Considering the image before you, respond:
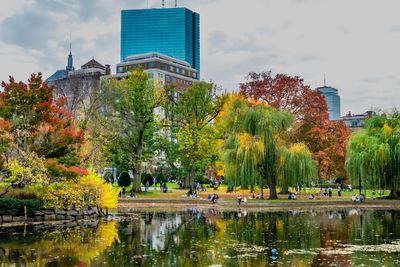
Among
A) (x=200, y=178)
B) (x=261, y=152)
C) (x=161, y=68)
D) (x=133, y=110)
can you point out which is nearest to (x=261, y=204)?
(x=261, y=152)

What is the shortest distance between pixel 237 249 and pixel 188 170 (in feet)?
132

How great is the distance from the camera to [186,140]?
57.4 meters

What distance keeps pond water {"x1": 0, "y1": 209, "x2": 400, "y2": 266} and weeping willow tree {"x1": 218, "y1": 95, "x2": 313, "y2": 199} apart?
14803mm

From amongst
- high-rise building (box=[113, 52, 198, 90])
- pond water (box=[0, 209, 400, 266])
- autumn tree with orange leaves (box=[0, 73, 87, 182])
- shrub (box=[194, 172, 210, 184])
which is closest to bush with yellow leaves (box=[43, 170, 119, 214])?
autumn tree with orange leaves (box=[0, 73, 87, 182])

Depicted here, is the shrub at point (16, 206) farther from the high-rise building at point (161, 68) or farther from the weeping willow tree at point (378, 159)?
the high-rise building at point (161, 68)

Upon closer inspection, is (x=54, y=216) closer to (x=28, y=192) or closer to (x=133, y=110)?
(x=28, y=192)

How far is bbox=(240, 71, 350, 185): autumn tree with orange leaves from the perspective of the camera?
61.3 meters

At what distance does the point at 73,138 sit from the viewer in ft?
104

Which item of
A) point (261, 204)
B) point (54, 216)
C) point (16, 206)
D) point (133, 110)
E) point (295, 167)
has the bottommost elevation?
point (261, 204)

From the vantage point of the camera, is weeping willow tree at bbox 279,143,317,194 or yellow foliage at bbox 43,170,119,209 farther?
weeping willow tree at bbox 279,143,317,194

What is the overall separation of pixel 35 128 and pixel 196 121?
Answer: 31.3m

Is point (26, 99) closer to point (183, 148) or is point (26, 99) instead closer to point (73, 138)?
point (73, 138)

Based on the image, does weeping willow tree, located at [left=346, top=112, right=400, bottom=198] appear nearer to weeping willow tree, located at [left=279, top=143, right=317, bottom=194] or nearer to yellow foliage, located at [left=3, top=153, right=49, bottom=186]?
weeping willow tree, located at [left=279, top=143, right=317, bottom=194]

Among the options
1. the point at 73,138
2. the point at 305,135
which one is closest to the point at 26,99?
the point at 73,138
